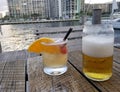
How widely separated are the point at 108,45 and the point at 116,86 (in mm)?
136

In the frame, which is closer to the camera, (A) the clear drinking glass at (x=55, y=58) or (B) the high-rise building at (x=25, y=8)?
(A) the clear drinking glass at (x=55, y=58)

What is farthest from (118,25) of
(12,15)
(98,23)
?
(12,15)

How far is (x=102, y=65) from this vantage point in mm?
532

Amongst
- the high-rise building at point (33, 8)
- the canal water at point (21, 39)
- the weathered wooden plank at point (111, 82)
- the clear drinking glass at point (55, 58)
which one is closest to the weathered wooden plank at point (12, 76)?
the clear drinking glass at point (55, 58)

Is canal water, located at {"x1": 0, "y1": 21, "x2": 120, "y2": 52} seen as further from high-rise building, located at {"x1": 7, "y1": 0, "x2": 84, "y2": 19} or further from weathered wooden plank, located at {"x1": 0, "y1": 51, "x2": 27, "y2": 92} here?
high-rise building, located at {"x1": 7, "y1": 0, "x2": 84, "y2": 19}

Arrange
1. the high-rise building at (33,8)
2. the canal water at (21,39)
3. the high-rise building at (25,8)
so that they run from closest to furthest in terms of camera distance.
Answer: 1. the canal water at (21,39)
2. the high-rise building at (33,8)
3. the high-rise building at (25,8)

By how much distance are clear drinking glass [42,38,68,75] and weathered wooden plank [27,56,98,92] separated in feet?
0.08

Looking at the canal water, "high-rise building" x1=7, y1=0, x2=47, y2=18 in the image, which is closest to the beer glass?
the canal water

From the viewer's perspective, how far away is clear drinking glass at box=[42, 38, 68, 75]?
2.03 feet

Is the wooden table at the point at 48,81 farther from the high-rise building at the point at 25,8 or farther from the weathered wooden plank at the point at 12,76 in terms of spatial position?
Result: the high-rise building at the point at 25,8

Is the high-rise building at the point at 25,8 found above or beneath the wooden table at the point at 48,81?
above

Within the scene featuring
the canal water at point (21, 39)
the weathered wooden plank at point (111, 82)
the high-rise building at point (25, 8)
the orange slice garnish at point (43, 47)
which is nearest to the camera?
the weathered wooden plank at point (111, 82)

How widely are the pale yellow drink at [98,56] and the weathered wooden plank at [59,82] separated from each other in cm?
5

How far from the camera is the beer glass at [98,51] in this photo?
0.53 m
